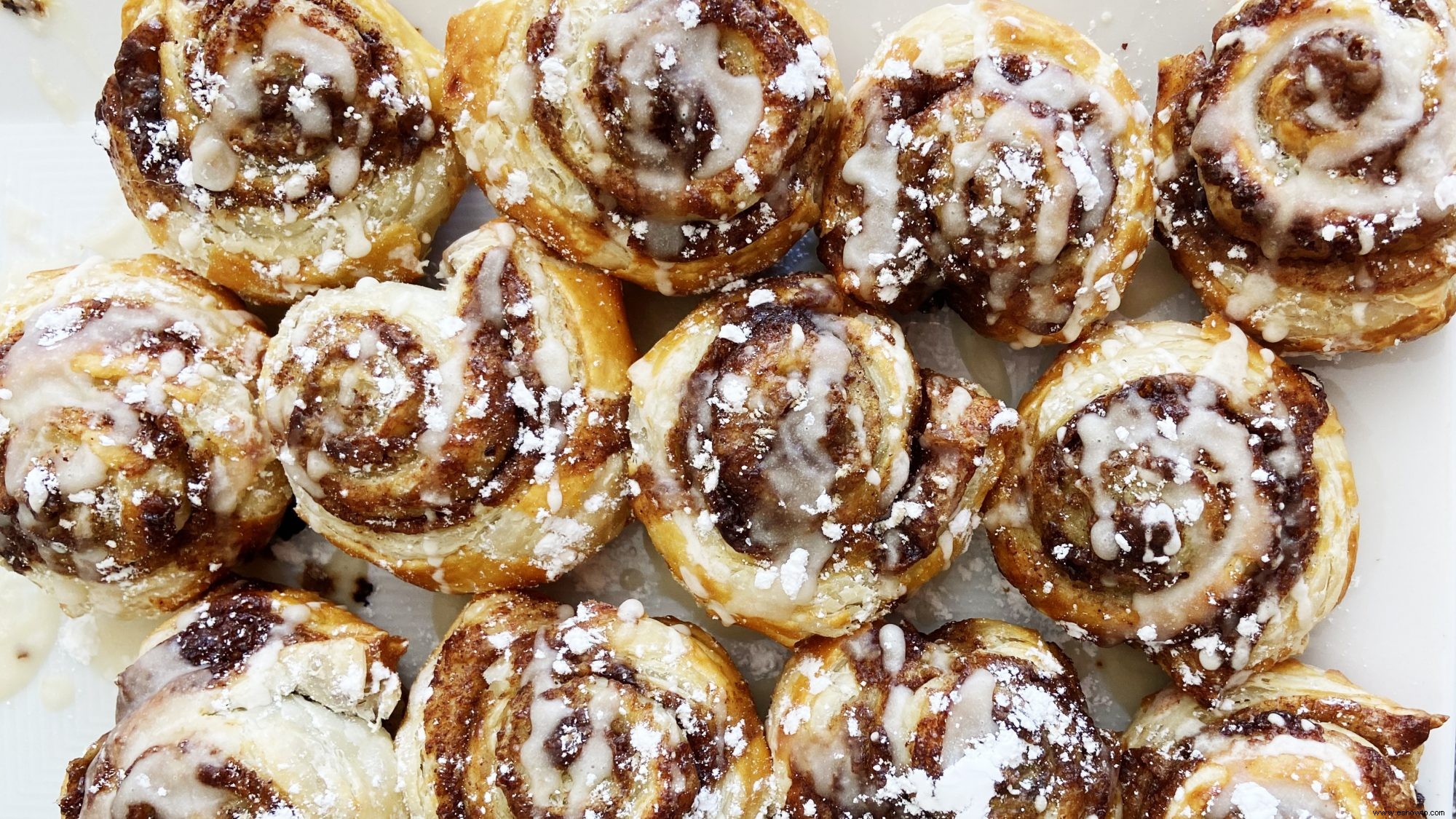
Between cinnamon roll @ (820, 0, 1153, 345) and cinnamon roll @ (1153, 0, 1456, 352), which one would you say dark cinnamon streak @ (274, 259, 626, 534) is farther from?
cinnamon roll @ (1153, 0, 1456, 352)

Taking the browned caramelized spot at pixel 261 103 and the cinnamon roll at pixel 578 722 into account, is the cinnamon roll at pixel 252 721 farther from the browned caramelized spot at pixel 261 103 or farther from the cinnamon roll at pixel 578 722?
the browned caramelized spot at pixel 261 103

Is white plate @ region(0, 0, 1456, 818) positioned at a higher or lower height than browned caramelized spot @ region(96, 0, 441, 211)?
lower

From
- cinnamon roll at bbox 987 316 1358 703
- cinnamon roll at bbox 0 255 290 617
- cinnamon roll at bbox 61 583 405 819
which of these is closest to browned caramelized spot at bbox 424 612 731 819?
cinnamon roll at bbox 61 583 405 819

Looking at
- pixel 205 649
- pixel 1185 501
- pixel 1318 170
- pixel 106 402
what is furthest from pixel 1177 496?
pixel 106 402

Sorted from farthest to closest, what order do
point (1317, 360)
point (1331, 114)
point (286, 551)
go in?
point (286, 551) → point (1317, 360) → point (1331, 114)

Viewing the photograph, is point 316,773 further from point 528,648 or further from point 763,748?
point 763,748

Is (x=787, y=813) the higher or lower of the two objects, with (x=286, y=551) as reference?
lower

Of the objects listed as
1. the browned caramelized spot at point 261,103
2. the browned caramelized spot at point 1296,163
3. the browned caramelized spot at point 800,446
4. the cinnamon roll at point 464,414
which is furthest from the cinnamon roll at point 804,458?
the browned caramelized spot at point 261,103

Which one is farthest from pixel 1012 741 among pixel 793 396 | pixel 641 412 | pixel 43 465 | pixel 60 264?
pixel 60 264
